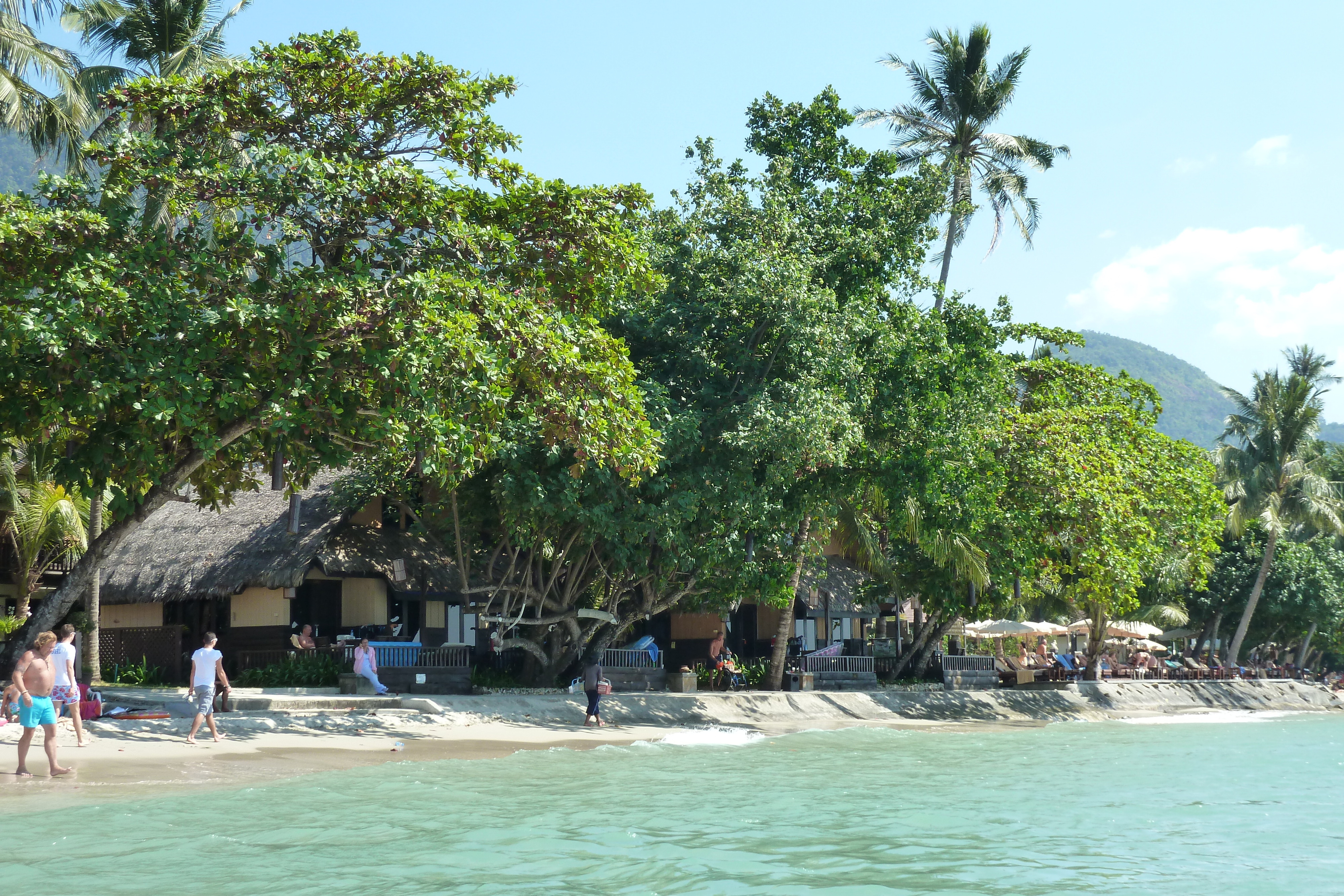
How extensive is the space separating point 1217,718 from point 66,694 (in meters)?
27.4

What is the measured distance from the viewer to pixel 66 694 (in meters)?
12.9

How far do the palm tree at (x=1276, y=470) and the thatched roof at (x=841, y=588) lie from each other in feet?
51.8

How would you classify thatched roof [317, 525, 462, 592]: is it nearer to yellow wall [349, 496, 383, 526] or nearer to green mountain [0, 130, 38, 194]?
yellow wall [349, 496, 383, 526]

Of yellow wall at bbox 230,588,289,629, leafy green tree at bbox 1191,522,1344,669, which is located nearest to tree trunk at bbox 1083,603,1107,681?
leafy green tree at bbox 1191,522,1344,669

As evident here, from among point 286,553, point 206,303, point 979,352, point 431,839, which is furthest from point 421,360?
point 979,352

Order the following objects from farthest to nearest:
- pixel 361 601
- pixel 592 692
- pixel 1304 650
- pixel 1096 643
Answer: pixel 1304 650
pixel 1096 643
pixel 361 601
pixel 592 692

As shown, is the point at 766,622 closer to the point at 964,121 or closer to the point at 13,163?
the point at 964,121

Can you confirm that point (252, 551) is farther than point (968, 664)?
No

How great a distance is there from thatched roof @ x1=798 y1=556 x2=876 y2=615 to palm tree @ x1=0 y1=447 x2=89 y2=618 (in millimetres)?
14893

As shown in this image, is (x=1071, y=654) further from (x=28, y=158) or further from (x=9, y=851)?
(x=28, y=158)

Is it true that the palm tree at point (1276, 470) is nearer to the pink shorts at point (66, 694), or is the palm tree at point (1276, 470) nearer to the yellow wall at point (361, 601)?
the yellow wall at point (361, 601)

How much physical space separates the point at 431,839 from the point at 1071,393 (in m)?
23.2

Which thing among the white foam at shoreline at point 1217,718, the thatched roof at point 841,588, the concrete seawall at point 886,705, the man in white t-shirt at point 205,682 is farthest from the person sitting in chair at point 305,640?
the white foam at shoreline at point 1217,718

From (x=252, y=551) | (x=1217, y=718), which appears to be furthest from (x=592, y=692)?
(x=1217, y=718)
